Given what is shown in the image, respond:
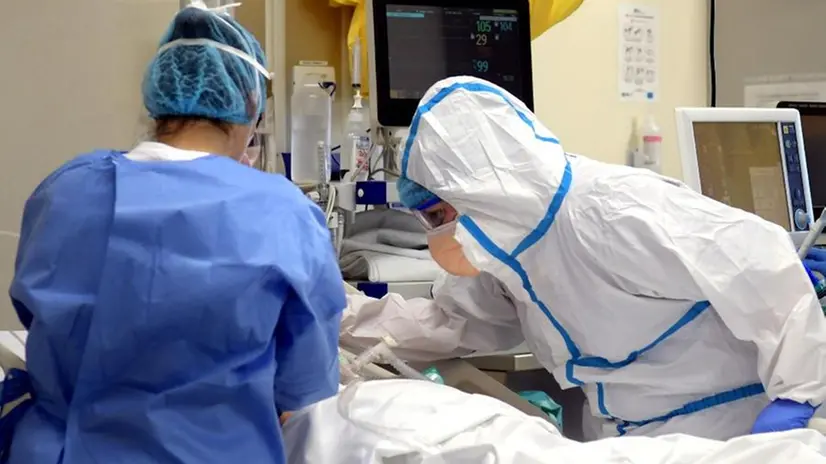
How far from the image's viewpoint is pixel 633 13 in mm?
2684

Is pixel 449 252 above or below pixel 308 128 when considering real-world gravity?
below

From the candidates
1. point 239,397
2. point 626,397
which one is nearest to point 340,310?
point 239,397

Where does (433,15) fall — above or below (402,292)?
above

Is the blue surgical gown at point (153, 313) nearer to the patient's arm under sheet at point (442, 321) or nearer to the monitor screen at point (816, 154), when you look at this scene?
the patient's arm under sheet at point (442, 321)

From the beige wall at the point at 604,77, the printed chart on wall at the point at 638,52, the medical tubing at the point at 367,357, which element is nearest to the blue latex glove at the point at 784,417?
the medical tubing at the point at 367,357

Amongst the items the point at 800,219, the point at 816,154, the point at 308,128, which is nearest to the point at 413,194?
the point at 308,128

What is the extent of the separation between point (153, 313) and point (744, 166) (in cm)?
148

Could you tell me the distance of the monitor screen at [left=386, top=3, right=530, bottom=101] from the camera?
1802 millimetres

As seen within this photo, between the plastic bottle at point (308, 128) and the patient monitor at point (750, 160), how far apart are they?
85cm

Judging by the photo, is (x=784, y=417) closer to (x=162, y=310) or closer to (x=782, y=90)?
(x=162, y=310)

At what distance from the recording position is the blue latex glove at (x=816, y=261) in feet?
5.43

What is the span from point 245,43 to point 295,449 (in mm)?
585

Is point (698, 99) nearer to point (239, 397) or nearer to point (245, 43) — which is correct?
point (245, 43)

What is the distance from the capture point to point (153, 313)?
2.66 feet
